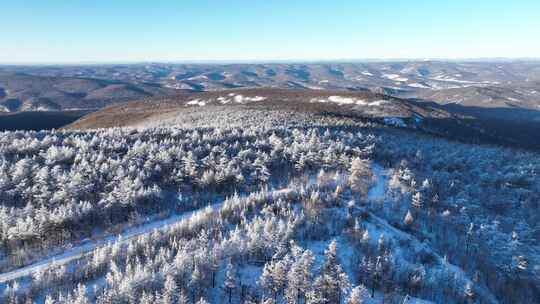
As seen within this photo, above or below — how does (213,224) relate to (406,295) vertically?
above

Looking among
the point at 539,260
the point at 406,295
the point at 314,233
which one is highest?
the point at 314,233

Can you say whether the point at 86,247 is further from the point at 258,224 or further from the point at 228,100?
the point at 228,100

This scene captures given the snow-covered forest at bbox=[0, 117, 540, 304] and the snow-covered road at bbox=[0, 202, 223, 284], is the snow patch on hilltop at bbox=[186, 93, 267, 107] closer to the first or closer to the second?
the snow-covered forest at bbox=[0, 117, 540, 304]

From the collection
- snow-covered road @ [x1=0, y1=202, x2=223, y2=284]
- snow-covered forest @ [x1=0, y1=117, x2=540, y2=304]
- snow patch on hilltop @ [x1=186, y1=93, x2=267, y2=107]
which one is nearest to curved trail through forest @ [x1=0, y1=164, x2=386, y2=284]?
snow-covered road @ [x1=0, y1=202, x2=223, y2=284]

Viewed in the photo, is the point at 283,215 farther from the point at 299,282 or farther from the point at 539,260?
the point at 539,260

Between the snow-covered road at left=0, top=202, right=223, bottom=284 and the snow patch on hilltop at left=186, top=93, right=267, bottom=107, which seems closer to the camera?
the snow-covered road at left=0, top=202, right=223, bottom=284

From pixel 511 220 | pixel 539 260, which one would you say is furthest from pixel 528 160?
pixel 539 260

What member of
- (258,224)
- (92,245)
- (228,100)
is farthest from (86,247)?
(228,100)
